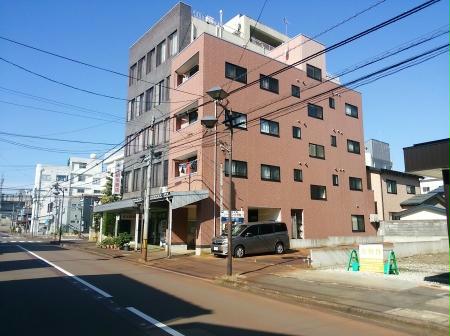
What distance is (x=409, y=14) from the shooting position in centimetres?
965

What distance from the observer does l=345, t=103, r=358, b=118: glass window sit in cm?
3966

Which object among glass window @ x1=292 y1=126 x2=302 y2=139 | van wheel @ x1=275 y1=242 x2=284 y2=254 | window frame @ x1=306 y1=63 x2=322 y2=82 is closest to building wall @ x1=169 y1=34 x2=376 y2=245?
glass window @ x1=292 y1=126 x2=302 y2=139

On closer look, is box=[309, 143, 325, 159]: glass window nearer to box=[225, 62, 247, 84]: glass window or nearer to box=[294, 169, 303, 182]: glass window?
box=[294, 169, 303, 182]: glass window

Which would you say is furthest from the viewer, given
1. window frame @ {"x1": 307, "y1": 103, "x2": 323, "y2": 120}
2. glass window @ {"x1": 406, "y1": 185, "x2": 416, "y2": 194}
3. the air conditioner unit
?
→ glass window @ {"x1": 406, "y1": 185, "x2": 416, "y2": 194}

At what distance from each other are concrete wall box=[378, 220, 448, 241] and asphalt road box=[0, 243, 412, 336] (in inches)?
875

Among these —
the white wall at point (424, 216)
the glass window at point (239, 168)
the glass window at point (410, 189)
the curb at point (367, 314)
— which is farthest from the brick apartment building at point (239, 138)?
the curb at point (367, 314)

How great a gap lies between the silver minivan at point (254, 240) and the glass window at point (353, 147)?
16.0 meters

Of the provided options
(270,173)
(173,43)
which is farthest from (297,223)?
(173,43)

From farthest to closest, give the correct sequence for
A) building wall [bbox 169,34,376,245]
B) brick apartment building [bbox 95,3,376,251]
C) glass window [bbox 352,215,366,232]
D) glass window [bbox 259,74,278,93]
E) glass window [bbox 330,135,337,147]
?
glass window [bbox 352,215,366,232] < glass window [bbox 330,135,337,147] < glass window [bbox 259,74,278,93] < building wall [bbox 169,34,376,245] < brick apartment building [bbox 95,3,376,251]

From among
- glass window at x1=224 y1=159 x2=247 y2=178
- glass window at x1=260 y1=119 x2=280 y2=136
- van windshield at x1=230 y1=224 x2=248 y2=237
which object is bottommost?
van windshield at x1=230 y1=224 x2=248 y2=237

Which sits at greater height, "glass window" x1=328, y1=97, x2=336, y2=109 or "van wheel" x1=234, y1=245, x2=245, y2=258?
"glass window" x1=328, y1=97, x2=336, y2=109

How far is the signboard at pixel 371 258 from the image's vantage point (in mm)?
16188

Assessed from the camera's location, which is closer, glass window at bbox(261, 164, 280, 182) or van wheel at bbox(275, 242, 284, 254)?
van wheel at bbox(275, 242, 284, 254)

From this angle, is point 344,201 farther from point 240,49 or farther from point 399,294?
point 399,294
